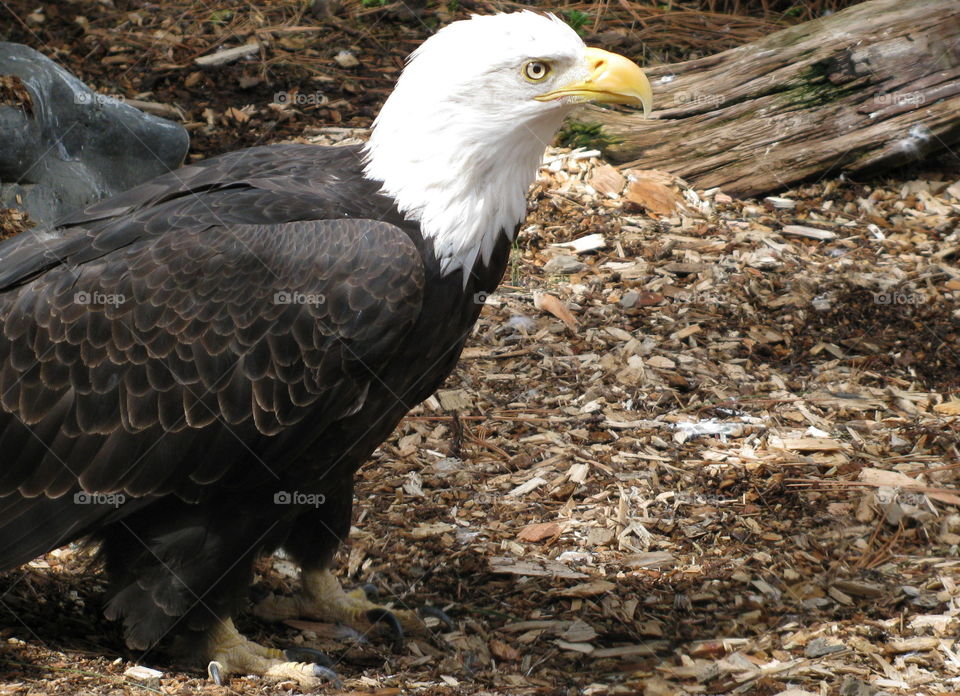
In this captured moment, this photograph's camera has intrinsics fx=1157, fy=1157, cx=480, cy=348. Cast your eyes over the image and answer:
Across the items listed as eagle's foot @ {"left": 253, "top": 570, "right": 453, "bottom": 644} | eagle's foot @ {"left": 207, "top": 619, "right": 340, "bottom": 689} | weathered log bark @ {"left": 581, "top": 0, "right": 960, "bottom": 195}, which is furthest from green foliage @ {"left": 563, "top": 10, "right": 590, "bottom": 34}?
eagle's foot @ {"left": 207, "top": 619, "right": 340, "bottom": 689}

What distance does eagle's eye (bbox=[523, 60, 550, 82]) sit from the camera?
12.6 ft

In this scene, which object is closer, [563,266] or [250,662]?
[250,662]

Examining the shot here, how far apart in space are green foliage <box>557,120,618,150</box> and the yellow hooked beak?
12.2 feet

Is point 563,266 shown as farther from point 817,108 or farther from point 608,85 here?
point 608,85

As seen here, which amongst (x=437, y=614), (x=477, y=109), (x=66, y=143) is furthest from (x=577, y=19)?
(x=437, y=614)

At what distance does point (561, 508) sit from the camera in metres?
5.02

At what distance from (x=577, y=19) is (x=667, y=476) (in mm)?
5224

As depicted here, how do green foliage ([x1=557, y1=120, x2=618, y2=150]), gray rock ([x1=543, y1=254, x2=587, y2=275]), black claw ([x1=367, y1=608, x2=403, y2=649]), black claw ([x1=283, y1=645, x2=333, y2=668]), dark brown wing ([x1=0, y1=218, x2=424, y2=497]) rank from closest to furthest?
1. dark brown wing ([x1=0, y1=218, x2=424, y2=497])
2. black claw ([x1=283, y1=645, x2=333, y2=668])
3. black claw ([x1=367, y1=608, x2=403, y2=649])
4. gray rock ([x1=543, y1=254, x2=587, y2=275])
5. green foliage ([x1=557, y1=120, x2=618, y2=150])

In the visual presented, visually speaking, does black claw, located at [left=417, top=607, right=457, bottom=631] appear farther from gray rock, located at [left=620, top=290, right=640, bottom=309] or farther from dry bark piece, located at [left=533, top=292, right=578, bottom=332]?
gray rock, located at [left=620, top=290, right=640, bottom=309]

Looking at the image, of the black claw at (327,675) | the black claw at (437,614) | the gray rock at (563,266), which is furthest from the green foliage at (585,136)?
the black claw at (327,675)

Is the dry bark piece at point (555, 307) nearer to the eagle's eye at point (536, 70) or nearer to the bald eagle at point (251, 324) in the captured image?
the bald eagle at point (251, 324)

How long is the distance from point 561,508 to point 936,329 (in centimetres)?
257

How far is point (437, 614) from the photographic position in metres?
4.55

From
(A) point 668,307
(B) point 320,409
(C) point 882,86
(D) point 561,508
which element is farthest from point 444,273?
(C) point 882,86
